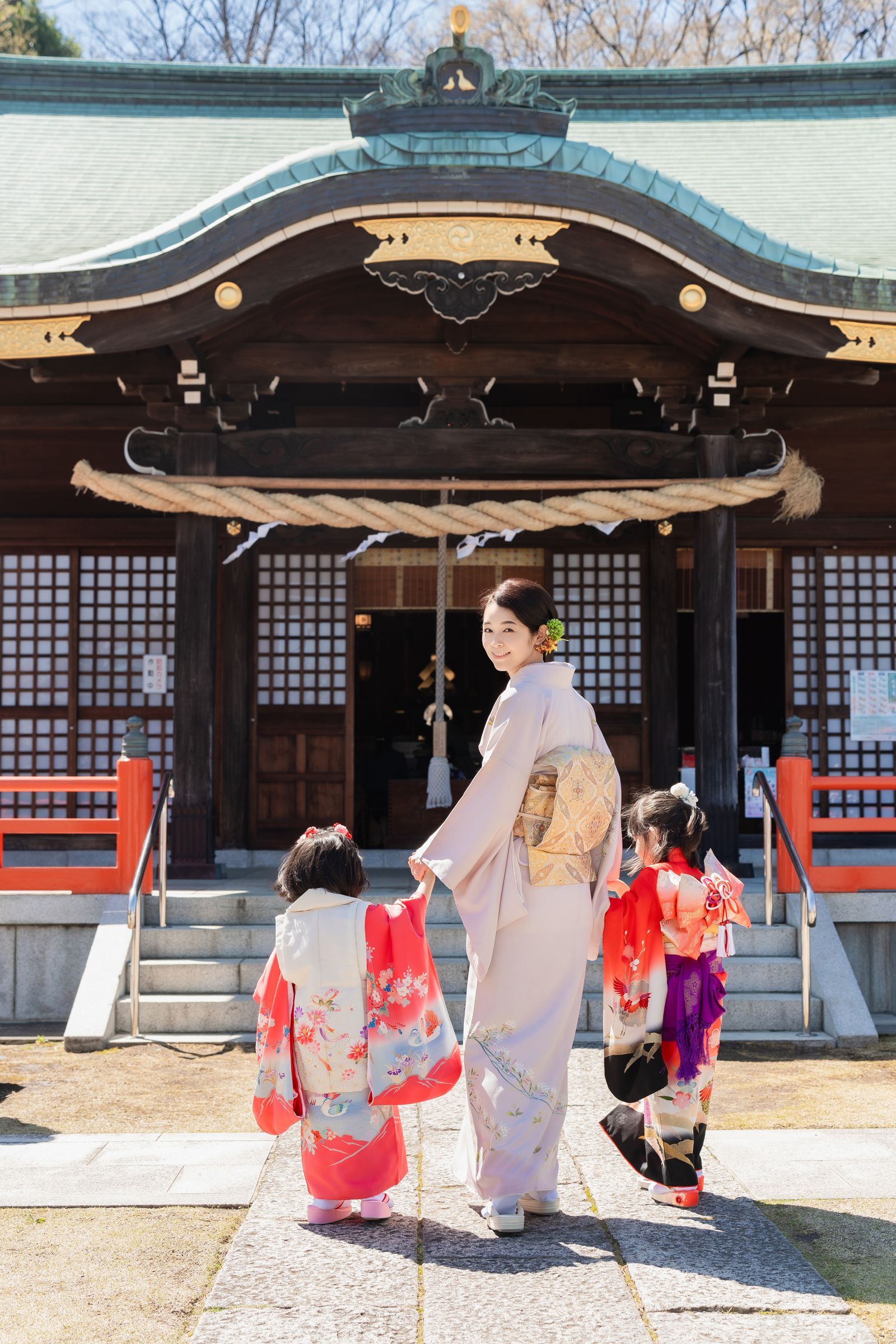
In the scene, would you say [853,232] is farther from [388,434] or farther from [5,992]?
[5,992]

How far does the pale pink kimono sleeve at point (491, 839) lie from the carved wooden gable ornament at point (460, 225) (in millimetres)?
3729

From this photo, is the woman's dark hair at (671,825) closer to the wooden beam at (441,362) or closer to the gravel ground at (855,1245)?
the gravel ground at (855,1245)

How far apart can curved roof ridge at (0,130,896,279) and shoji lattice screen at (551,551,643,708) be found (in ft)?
9.35

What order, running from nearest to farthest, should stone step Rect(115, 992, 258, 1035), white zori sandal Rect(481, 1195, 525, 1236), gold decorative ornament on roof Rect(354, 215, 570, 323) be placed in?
white zori sandal Rect(481, 1195, 525, 1236)
stone step Rect(115, 992, 258, 1035)
gold decorative ornament on roof Rect(354, 215, 570, 323)

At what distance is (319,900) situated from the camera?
350 cm

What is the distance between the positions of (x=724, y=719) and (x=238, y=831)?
368 cm

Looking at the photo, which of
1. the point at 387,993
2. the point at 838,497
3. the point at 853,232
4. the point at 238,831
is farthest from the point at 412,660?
the point at 387,993

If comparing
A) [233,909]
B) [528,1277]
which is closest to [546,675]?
[528,1277]

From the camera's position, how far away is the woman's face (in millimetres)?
3664

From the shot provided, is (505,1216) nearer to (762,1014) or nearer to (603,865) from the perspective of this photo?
(603,865)

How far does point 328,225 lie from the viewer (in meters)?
6.61

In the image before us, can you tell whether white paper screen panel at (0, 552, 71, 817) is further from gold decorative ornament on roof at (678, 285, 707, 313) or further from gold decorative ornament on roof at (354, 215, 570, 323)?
gold decorative ornament on roof at (678, 285, 707, 313)

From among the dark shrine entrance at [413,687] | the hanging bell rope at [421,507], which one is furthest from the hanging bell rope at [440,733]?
the dark shrine entrance at [413,687]

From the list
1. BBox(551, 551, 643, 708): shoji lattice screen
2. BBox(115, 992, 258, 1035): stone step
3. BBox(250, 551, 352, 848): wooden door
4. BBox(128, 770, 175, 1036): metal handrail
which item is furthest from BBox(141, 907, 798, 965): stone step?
BBox(551, 551, 643, 708): shoji lattice screen
